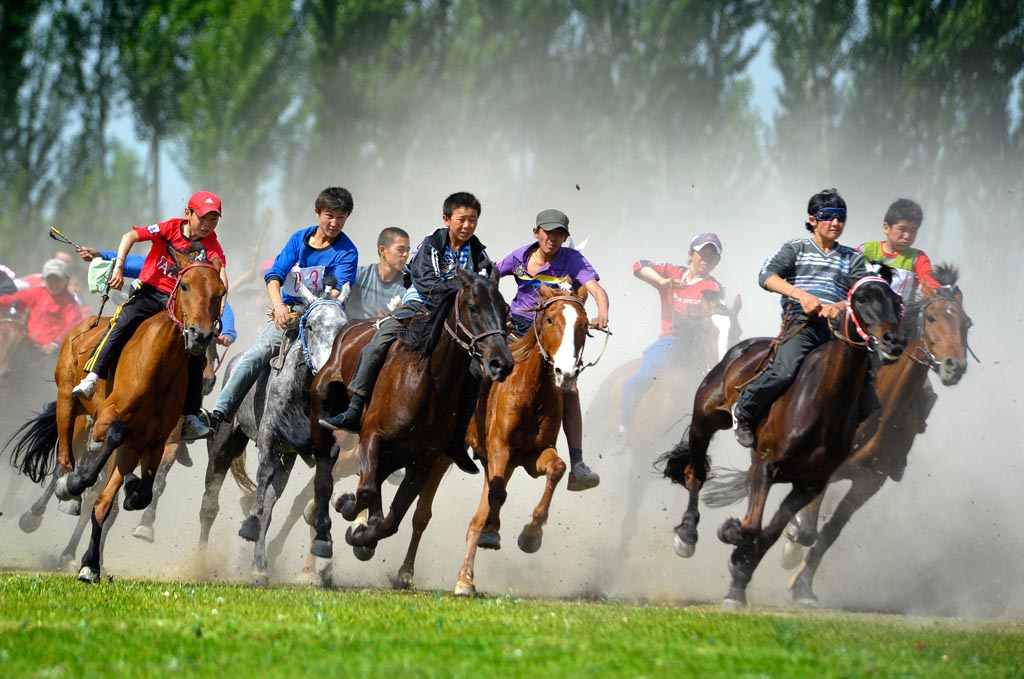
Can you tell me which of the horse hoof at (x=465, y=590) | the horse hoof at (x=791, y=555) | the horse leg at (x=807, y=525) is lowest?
the horse hoof at (x=465, y=590)

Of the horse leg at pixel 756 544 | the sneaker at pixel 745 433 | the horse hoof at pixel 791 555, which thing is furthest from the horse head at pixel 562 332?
the horse hoof at pixel 791 555

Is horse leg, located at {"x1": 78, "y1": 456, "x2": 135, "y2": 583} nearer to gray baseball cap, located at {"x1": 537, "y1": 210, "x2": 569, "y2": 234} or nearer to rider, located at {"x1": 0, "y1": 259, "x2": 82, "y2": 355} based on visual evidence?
gray baseball cap, located at {"x1": 537, "y1": 210, "x2": 569, "y2": 234}

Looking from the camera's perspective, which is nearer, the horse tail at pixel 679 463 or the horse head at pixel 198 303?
the horse head at pixel 198 303

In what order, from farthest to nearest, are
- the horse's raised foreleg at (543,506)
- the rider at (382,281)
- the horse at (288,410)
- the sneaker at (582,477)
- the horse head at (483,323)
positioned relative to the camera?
the rider at (382,281) → the horse at (288,410) → the sneaker at (582,477) → the horse's raised foreleg at (543,506) → the horse head at (483,323)

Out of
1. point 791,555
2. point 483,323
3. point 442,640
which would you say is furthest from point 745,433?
point 442,640

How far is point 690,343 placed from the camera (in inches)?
621

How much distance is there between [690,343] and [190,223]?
6453 mm

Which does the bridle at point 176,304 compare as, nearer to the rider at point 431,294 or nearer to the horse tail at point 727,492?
the rider at point 431,294

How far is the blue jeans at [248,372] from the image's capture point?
44.0 ft

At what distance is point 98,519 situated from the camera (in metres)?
11.0

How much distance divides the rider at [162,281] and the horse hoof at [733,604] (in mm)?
4806

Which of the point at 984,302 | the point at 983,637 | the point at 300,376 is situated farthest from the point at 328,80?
the point at 983,637

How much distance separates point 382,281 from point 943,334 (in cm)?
601

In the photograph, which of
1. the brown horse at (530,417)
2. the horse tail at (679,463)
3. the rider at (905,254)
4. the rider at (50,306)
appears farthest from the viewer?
the rider at (50,306)
